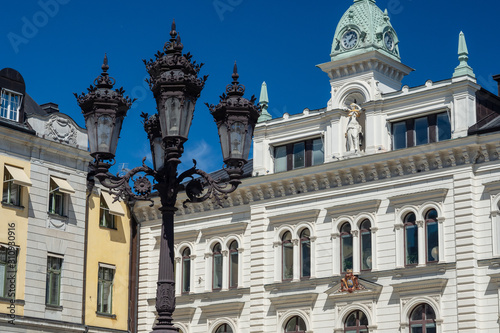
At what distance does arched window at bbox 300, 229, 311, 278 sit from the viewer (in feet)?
147

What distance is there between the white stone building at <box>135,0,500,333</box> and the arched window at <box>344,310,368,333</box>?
5 centimetres

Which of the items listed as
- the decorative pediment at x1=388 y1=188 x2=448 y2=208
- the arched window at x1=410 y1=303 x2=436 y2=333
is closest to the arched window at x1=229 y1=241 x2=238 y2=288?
the decorative pediment at x1=388 y1=188 x2=448 y2=208

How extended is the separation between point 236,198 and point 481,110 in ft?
41.0

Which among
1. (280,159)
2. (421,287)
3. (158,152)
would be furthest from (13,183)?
(158,152)

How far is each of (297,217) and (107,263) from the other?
31.9 ft

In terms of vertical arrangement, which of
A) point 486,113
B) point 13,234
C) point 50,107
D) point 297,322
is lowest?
point 297,322

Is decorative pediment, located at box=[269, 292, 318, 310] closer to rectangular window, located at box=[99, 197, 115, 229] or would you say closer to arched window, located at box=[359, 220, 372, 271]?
arched window, located at box=[359, 220, 372, 271]

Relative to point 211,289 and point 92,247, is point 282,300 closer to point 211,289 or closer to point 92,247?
point 211,289

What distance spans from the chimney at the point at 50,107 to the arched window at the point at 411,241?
17.5 m

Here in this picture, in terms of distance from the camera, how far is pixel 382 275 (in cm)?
4188

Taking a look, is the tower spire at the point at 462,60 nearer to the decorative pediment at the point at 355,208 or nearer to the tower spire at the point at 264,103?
the decorative pediment at the point at 355,208

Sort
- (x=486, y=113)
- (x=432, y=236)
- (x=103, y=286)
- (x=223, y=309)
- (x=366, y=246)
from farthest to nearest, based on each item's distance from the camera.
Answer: (x=103, y=286) → (x=223, y=309) → (x=366, y=246) → (x=486, y=113) → (x=432, y=236)

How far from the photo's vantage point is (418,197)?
41.4 m

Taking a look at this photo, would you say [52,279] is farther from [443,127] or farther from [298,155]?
[443,127]
